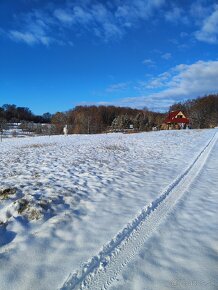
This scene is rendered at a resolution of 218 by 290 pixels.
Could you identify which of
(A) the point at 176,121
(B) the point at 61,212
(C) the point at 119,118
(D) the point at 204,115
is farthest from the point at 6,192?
(D) the point at 204,115

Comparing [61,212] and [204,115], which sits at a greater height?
[204,115]

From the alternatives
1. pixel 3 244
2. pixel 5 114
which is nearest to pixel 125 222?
pixel 3 244

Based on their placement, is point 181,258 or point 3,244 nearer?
point 181,258

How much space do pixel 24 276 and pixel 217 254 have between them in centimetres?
315

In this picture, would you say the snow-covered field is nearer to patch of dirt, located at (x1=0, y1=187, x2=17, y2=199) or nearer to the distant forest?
patch of dirt, located at (x1=0, y1=187, x2=17, y2=199)

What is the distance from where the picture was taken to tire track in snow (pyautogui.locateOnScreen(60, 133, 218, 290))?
13.9 ft

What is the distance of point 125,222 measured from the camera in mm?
6352

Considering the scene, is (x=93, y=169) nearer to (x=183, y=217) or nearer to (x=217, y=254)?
(x=183, y=217)

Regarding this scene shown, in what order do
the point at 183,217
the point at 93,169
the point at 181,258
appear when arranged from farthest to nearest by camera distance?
the point at 93,169
the point at 183,217
the point at 181,258

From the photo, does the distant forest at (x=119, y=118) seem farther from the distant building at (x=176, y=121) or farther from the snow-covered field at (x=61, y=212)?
the snow-covered field at (x=61, y=212)

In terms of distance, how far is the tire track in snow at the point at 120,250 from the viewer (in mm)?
4242

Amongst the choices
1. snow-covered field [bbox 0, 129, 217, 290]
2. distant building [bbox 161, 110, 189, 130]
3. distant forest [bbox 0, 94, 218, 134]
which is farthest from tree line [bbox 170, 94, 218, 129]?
snow-covered field [bbox 0, 129, 217, 290]

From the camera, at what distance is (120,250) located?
5.06 m

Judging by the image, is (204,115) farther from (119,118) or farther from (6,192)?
(6,192)
